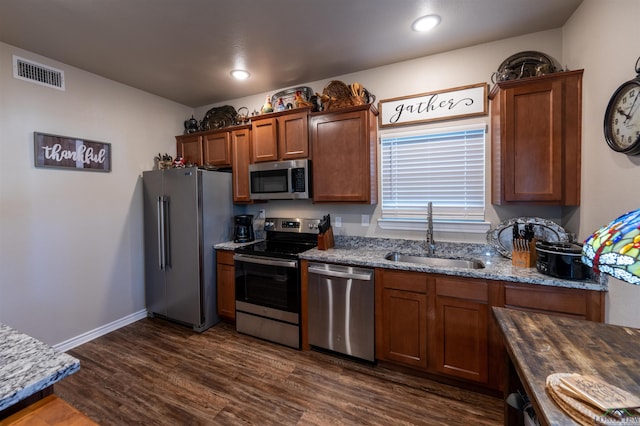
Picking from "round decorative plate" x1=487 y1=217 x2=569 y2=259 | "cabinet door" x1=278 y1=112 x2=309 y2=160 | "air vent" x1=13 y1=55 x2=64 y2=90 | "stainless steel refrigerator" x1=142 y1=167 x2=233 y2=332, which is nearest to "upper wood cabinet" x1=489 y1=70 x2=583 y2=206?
"round decorative plate" x1=487 y1=217 x2=569 y2=259

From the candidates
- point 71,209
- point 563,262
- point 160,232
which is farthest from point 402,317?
point 71,209

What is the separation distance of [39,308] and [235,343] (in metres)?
1.77

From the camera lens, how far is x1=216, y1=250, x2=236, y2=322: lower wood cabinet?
2.96 m

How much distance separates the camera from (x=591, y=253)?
27.6 inches

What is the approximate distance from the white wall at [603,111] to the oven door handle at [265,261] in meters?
2.17

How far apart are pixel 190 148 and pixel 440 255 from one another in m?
3.29

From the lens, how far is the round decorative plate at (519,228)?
208 cm

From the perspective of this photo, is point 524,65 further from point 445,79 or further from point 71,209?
point 71,209

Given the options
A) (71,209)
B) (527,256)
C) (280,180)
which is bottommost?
(527,256)

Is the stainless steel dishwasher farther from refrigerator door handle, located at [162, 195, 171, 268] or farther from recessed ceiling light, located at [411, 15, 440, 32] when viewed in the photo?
recessed ceiling light, located at [411, 15, 440, 32]

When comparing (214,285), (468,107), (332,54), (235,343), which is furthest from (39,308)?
(468,107)

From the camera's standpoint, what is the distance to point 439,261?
8.03 feet

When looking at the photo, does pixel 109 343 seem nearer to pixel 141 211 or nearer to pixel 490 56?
pixel 141 211

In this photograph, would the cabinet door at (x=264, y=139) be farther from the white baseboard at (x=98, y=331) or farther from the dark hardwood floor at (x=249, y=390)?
the white baseboard at (x=98, y=331)
